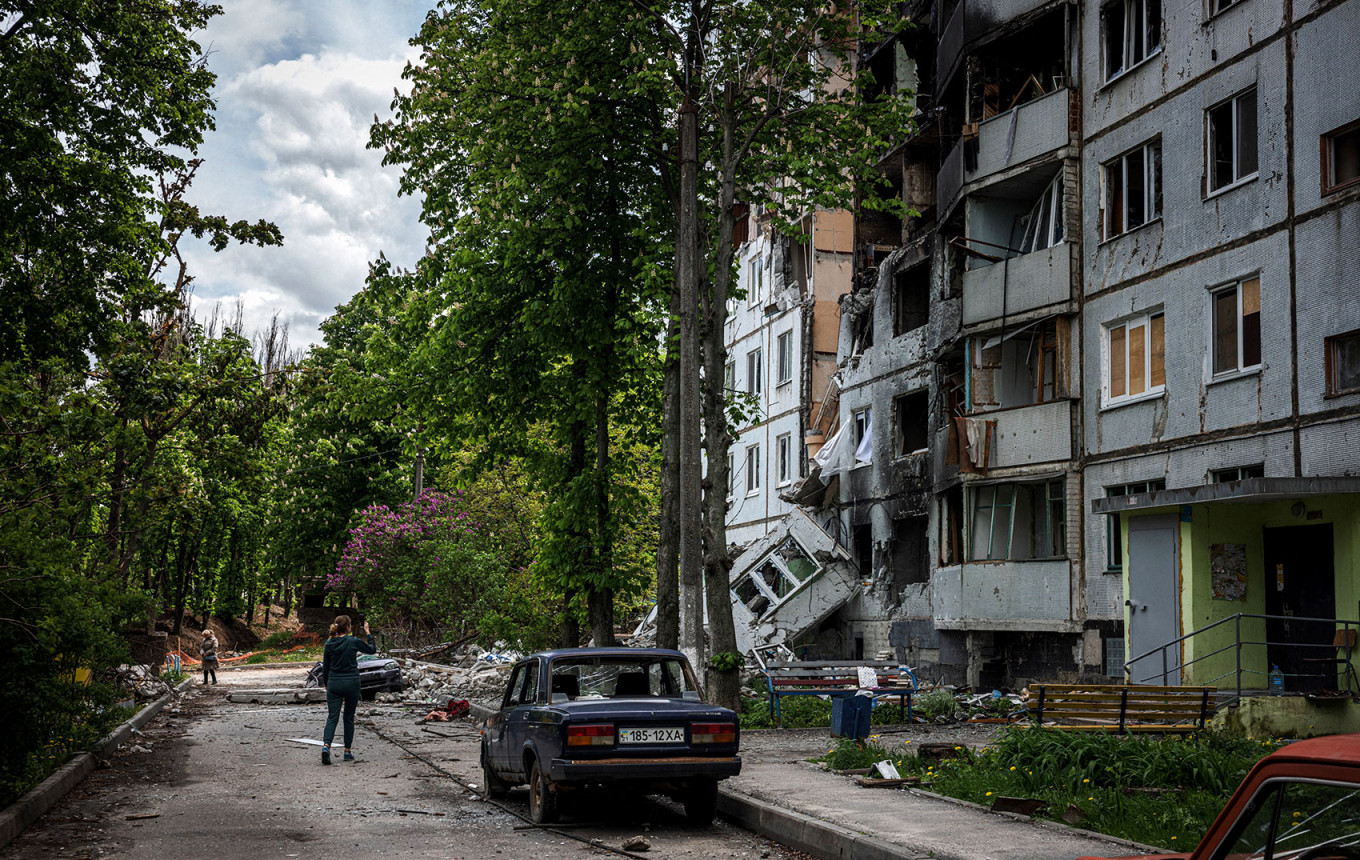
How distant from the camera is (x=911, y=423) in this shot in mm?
31312

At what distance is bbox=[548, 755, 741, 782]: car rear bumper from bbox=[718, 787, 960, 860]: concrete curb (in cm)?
56

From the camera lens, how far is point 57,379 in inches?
846

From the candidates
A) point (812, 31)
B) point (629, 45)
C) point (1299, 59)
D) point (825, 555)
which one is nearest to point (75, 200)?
point (629, 45)

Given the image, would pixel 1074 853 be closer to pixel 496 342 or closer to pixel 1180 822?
pixel 1180 822

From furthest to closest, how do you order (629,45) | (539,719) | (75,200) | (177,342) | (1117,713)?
1. (177,342)
2. (629,45)
3. (75,200)
4. (1117,713)
5. (539,719)

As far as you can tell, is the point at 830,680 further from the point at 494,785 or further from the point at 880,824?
the point at 880,824

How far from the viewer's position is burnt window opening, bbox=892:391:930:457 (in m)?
31.0

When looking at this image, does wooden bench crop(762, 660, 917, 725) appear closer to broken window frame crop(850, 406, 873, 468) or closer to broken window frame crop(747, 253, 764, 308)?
broken window frame crop(850, 406, 873, 468)

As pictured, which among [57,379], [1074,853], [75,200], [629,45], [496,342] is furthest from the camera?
[496,342]

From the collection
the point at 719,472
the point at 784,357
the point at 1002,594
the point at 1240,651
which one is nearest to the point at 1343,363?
the point at 1240,651

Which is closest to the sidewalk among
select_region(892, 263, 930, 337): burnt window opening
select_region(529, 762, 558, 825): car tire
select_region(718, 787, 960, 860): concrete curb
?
select_region(718, 787, 960, 860): concrete curb

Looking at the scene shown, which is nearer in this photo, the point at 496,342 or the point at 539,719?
the point at 539,719

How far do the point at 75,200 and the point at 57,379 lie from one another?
16.0 feet

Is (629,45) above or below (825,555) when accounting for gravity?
above
